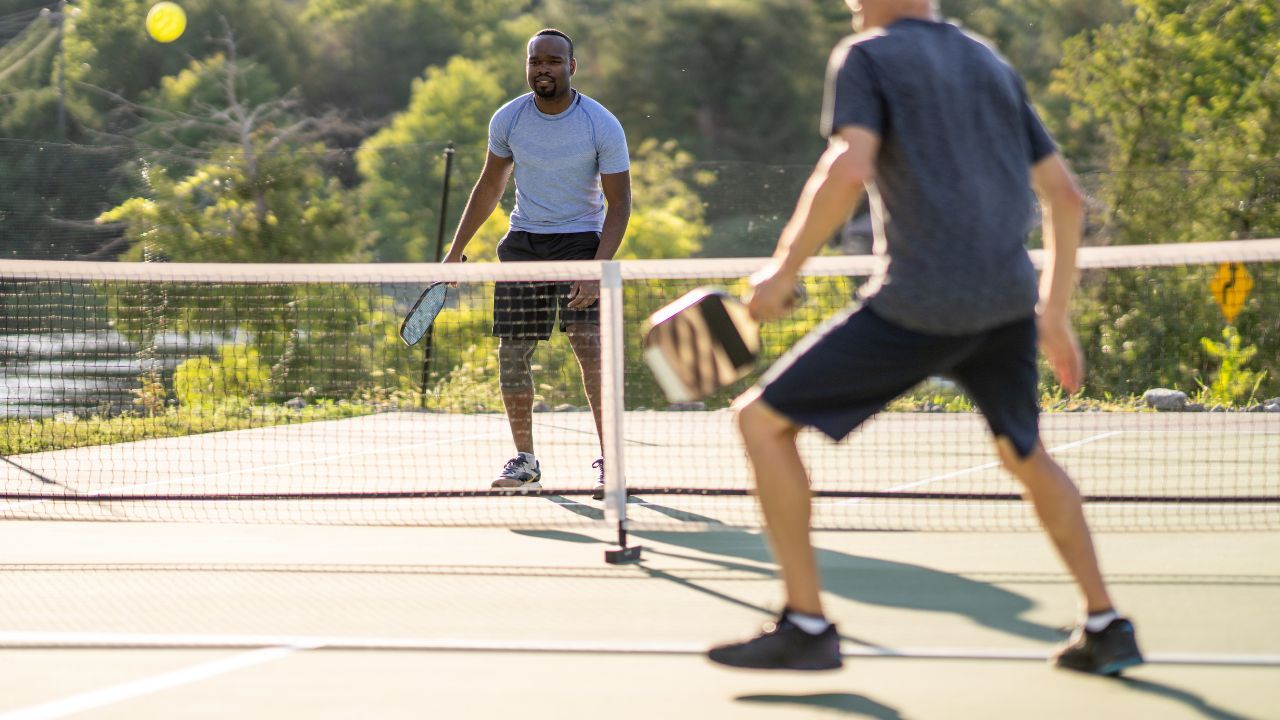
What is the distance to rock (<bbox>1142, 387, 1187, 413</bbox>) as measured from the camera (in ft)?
48.5

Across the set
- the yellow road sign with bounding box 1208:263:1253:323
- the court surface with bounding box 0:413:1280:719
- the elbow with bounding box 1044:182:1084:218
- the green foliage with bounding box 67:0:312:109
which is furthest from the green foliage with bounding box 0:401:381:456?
the green foliage with bounding box 67:0:312:109

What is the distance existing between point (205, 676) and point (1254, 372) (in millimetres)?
12637

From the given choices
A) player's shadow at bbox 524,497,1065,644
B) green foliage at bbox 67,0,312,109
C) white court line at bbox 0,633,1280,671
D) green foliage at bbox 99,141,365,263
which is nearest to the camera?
white court line at bbox 0,633,1280,671

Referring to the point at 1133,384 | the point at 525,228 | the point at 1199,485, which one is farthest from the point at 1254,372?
the point at 525,228

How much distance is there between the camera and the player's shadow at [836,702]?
342cm

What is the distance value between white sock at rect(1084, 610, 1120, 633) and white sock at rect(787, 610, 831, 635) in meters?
0.59

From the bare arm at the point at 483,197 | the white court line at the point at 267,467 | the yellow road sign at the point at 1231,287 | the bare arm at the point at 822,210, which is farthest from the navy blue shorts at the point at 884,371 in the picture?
the yellow road sign at the point at 1231,287

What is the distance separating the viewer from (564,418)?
14.6 m

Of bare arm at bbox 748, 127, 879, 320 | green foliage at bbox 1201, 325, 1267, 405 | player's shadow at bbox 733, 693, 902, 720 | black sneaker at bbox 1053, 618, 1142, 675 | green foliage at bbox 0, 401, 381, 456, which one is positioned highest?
bare arm at bbox 748, 127, 879, 320

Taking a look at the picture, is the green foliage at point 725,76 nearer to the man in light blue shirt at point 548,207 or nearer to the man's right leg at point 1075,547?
the man in light blue shirt at point 548,207

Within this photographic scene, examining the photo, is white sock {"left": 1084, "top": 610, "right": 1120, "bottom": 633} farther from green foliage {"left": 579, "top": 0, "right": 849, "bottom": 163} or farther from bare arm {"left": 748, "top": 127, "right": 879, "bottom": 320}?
green foliage {"left": 579, "top": 0, "right": 849, "bottom": 163}

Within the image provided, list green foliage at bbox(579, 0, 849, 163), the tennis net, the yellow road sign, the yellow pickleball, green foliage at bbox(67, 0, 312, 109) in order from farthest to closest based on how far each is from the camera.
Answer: green foliage at bbox(579, 0, 849, 163), green foliage at bbox(67, 0, 312, 109), the yellow pickleball, the yellow road sign, the tennis net

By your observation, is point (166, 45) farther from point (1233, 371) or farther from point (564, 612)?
point (564, 612)

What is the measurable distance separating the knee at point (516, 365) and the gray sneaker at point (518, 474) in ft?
1.03
